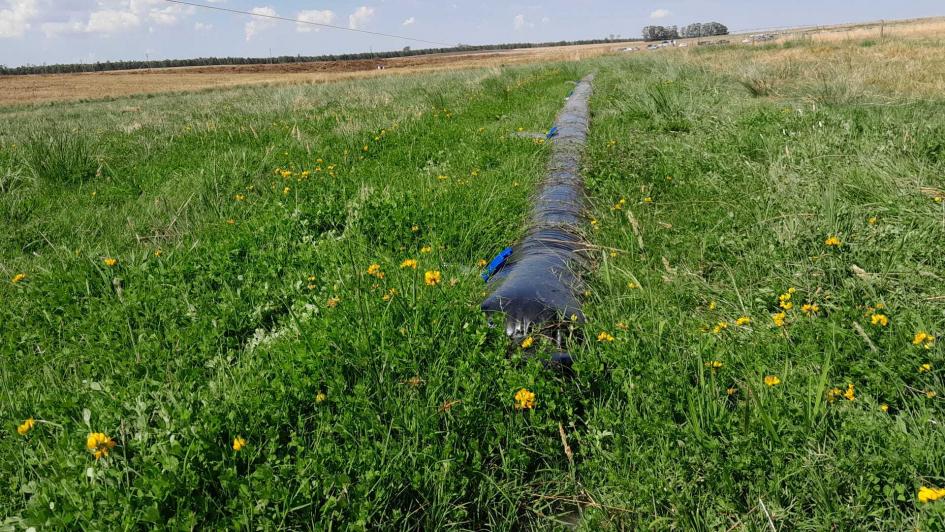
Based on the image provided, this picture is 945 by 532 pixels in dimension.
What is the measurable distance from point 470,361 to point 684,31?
445ft

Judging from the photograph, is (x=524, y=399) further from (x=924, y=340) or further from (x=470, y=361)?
(x=924, y=340)

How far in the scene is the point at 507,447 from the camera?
6.52 feet

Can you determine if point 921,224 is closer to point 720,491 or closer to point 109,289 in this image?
point 720,491

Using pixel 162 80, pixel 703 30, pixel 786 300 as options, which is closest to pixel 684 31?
pixel 703 30

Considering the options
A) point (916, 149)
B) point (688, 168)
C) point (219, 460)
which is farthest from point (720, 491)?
point (916, 149)

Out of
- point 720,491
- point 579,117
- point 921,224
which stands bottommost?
point 720,491

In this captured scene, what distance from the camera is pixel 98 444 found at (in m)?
1.66

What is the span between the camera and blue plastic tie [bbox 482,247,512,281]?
10.3ft

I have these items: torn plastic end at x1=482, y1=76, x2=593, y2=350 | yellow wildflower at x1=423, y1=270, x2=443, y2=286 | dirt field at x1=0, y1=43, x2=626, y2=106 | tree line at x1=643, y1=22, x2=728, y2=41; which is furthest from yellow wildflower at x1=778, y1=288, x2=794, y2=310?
tree line at x1=643, y1=22, x2=728, y2=41

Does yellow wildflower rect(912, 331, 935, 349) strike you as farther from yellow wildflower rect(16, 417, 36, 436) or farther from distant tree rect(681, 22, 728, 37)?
distant tree rect(681, 22, 728, 37)

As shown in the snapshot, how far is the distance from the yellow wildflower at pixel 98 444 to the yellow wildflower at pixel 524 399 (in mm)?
1303

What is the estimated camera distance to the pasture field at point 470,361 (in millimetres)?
1660

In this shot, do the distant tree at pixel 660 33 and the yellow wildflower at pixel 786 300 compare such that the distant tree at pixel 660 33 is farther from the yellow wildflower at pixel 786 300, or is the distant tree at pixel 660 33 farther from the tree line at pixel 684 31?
the yellow wildflower at pixel 786 300

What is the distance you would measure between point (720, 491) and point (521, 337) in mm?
976
